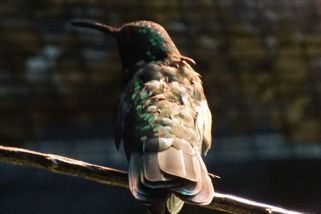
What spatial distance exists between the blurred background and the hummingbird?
5.79 ft

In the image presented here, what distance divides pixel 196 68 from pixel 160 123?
2.46 meters

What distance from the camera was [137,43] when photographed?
9.95ft

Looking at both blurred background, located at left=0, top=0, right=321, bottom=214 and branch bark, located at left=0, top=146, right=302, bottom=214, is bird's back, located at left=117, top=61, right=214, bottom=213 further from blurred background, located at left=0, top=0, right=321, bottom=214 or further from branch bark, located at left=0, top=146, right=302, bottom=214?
blurred background, located at left=0, top=0, right=321, bottom=214

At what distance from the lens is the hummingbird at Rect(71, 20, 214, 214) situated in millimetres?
2270

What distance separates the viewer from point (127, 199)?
15.2 feet

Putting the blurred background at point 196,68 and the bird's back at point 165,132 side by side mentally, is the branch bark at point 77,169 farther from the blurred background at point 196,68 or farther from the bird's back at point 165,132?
the blurred background at point 196,68

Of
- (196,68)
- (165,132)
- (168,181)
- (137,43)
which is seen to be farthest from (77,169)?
(196,68)

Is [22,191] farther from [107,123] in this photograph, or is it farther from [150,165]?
[150,165]

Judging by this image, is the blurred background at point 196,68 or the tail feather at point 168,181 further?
the blurred background at point 196,68

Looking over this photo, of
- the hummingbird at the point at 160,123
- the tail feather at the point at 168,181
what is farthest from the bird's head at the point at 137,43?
the tail feather at the point at 168,181

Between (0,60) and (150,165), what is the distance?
2.90 metres

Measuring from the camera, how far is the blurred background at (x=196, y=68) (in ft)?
16.1

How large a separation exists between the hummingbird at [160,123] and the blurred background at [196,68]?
1.77 meters

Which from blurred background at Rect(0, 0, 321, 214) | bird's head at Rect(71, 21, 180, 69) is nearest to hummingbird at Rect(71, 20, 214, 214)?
bird's head at Rect(71, 21, 180, 69)
